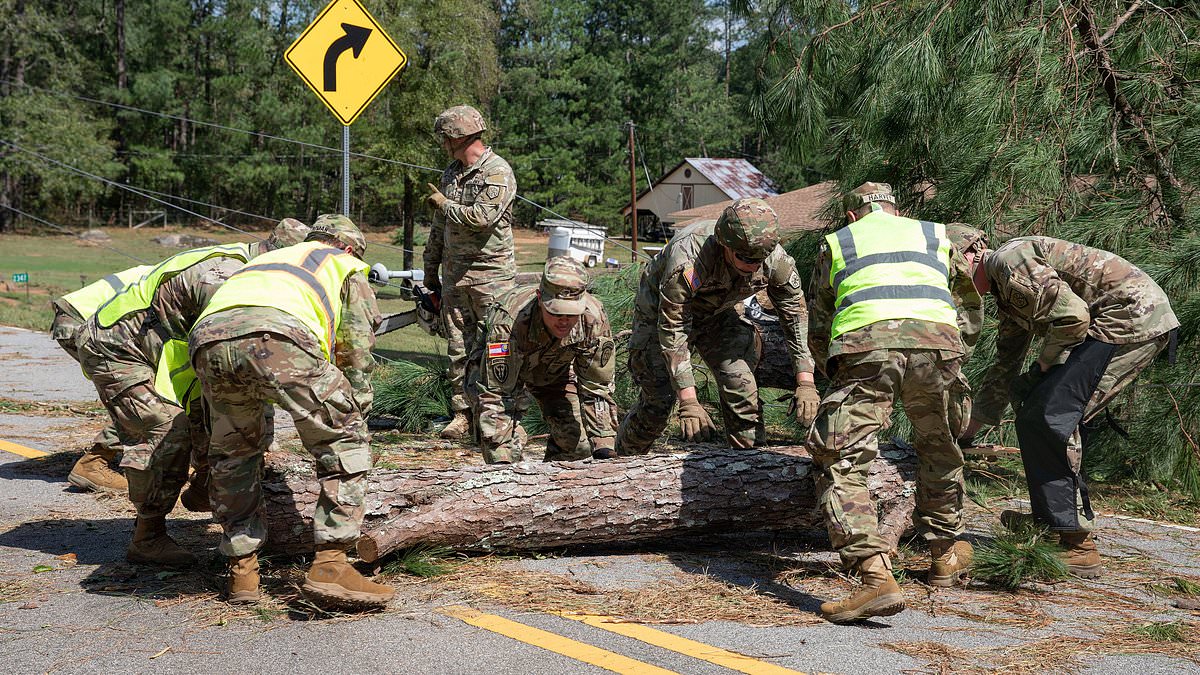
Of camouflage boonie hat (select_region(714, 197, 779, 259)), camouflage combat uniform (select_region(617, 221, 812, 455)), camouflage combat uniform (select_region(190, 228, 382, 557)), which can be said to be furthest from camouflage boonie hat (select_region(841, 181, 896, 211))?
camouflage combat uniform (select_region(190, 228, 382, 557))

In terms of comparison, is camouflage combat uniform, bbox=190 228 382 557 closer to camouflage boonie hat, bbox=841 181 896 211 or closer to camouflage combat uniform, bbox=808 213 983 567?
camouflage combat uniform, bbox=808 213 983 567

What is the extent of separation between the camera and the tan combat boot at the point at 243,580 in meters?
4.05

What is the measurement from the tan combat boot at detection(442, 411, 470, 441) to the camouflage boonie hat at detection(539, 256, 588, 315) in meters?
2.83

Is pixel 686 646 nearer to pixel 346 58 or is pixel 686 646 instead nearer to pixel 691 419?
pixel 691 419

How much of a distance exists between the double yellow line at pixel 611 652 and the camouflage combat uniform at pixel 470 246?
3683 mm

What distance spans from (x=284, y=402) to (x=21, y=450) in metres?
4.06

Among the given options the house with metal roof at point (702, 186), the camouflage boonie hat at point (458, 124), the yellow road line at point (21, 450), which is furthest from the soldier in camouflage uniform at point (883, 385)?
the house with metal roof at point (702, 186)

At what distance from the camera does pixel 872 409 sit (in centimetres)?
421

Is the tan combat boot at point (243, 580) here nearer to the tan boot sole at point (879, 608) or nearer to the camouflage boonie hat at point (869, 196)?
the tan boot sole at point (879, 608)

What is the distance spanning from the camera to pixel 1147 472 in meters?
6.25

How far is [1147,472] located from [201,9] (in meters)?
48.7

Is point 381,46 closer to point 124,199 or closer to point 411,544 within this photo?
point 411,544

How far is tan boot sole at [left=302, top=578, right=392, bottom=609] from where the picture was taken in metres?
3.85

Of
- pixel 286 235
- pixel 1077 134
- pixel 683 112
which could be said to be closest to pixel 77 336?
pixel 286 235
